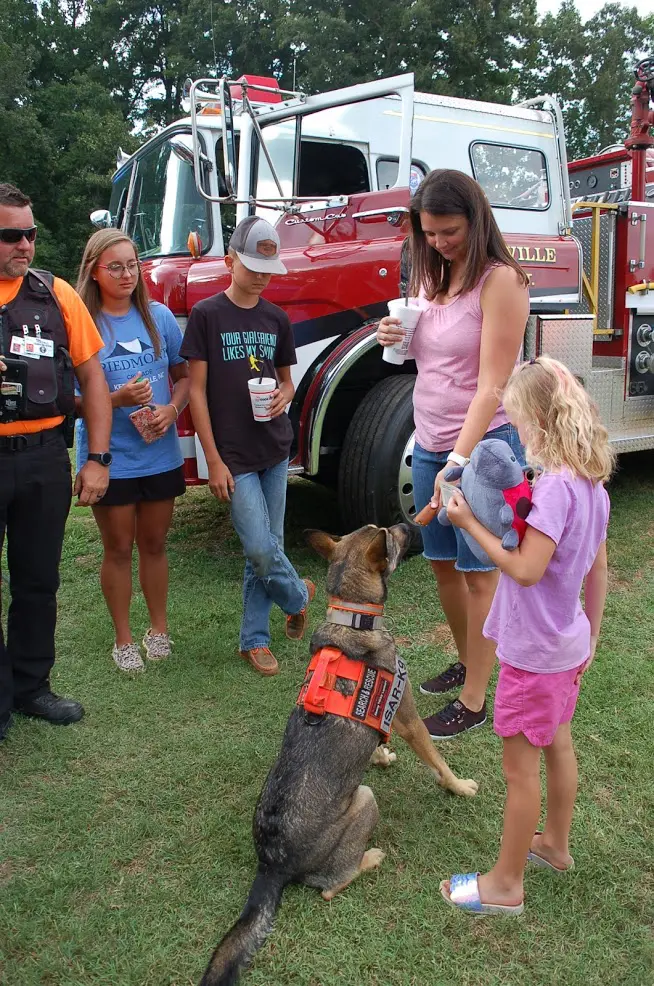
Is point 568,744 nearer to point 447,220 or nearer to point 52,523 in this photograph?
point 447,220

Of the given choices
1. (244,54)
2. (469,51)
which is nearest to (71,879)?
(469,51)

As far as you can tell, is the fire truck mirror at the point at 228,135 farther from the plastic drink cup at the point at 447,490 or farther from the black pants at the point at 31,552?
the plastic drink cup at the point at 447,490

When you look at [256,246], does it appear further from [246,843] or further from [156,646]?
[246,843]

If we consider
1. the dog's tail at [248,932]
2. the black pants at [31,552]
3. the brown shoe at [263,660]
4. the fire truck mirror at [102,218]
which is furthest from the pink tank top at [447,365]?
the fire truck mirror at [102,218]

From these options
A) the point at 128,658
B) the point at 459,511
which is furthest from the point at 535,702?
the point at 128,658

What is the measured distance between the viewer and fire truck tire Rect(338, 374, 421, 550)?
4539 millimetres

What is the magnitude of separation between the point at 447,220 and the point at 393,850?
2.10m

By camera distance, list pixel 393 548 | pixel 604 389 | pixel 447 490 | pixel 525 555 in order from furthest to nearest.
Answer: pixel 604 389, pixel 393 548, pixel 447 490, pixel 525 555

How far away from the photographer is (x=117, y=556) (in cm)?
354

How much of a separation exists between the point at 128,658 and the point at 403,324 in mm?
2078

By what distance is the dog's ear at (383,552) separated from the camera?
2.48m

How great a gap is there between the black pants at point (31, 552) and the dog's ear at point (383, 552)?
1.37 meters

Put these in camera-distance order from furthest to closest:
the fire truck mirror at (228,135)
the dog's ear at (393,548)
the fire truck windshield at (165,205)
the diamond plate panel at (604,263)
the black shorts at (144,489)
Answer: the diamond plate panel at (604,263)
the fire truck windshield at (165,205)
the fire truck mirror at (228,135)
the black shorts at (144,489)
the dog's ear at (393,548)

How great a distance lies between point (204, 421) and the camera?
3320 millimetres
